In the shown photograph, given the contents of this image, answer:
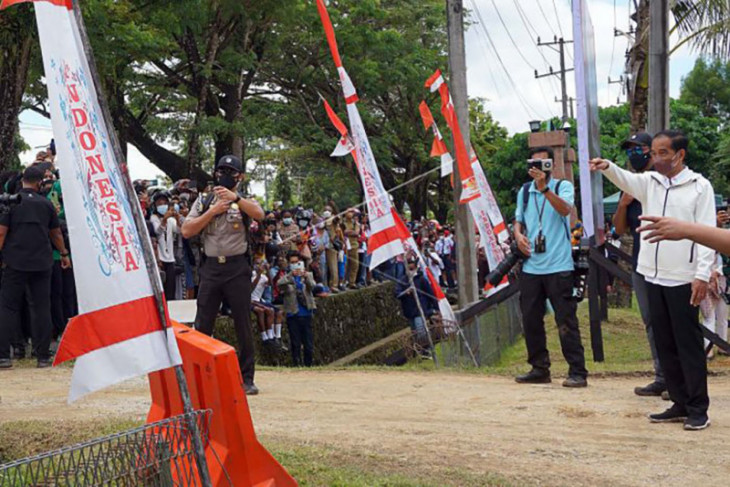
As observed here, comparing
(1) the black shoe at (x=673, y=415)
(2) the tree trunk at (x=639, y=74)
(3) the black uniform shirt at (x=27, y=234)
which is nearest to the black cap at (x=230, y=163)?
(3) the black uniform shirt at (x=27, y=234)

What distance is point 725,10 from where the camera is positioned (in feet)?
47.9

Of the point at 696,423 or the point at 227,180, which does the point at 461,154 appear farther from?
the point at 696,423

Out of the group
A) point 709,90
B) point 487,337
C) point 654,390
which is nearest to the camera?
point 654,390

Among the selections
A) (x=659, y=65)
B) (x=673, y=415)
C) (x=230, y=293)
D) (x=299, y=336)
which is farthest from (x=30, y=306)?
(x=659, y=65)

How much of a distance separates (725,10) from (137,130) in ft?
51.5

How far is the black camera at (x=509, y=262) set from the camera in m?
8.37

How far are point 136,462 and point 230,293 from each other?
3.68 metres

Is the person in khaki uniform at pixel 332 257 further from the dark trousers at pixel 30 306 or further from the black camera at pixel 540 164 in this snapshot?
the black camera at pixel 540 164

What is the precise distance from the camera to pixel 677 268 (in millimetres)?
6250

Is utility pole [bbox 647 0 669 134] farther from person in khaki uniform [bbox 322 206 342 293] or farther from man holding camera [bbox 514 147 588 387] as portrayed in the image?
person in khaki uniform [bbox 322 206 342 293]

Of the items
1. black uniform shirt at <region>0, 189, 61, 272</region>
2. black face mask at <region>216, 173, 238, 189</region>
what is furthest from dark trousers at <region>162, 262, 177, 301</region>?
black face mask at <region>216, 173, 238, 189</region>

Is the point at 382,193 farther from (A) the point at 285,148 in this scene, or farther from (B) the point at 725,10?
(A) the point at 285,148

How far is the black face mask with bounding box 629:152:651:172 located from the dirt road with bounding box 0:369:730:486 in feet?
6.31

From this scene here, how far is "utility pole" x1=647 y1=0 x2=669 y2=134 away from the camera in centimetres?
1264
